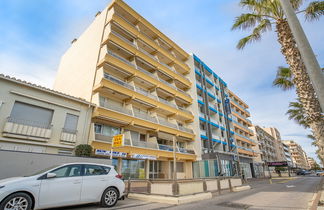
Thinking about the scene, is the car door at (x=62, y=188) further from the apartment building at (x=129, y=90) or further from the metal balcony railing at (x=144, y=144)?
the metal balcony railing at (x=144, y=144)

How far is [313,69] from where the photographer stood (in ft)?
9.53

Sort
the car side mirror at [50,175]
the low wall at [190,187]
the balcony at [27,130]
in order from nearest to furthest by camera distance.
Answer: the car side mirror at [50,175], the low wall at [190,187], the balcony at [27,130]

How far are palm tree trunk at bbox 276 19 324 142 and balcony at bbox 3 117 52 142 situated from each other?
16414 millimetres

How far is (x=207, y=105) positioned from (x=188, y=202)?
25.5 m

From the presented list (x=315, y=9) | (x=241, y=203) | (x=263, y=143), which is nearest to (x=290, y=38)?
(x=315, y=9)

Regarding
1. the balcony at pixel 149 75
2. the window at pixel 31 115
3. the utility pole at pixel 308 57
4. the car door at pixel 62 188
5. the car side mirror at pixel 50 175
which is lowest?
the car door at pixel 62 188

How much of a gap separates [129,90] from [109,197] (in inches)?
546

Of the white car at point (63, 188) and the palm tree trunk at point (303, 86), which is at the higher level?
the palm tree trunk at point (303, 86)

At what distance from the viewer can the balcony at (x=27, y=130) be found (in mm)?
11375

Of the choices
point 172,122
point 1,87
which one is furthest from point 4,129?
point 172,122

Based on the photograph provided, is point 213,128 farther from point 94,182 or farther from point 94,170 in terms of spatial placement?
point 94,182

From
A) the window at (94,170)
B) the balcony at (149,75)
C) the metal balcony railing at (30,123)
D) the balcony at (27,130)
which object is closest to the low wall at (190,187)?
the window at (94,170)

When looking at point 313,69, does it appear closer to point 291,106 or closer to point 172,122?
point 172,122

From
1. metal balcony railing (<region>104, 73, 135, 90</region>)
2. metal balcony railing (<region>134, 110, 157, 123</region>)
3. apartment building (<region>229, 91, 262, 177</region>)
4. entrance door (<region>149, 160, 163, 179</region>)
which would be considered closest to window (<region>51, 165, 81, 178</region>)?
metal balcony railing (<region>104, 73, 135, 90</region>)
